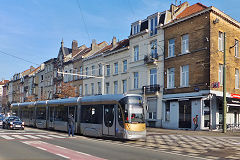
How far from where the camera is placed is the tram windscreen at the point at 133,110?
1659 cm

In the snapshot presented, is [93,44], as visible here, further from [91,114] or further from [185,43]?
[91,114]

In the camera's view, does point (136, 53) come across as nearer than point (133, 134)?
No

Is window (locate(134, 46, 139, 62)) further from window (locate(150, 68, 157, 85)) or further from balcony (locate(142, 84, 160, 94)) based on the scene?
balcony (locate(142, 84, 160, 94))

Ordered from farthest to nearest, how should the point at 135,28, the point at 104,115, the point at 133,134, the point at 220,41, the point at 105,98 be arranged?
the point at 135,28
the point at 220,41
the point at 105,98
the point at 104,115
the point at 133,134

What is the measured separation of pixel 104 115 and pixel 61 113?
7.48m

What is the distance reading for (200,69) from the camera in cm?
2752

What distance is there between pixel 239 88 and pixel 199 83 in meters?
6.31

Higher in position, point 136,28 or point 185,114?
point 136,28

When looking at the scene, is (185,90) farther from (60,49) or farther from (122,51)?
(60,49)

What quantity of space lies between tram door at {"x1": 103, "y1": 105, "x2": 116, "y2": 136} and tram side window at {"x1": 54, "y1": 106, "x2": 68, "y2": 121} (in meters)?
6.40

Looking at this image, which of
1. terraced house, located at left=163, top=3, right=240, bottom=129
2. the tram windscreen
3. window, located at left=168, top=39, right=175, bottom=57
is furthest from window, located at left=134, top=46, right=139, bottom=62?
the tram windscreen

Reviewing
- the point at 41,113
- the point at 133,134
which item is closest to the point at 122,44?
the point at 41,113

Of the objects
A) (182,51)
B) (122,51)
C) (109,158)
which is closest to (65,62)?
(122,51)

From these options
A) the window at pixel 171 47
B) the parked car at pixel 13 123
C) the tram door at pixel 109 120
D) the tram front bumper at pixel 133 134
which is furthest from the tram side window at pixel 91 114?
the window at pixel 171 47
